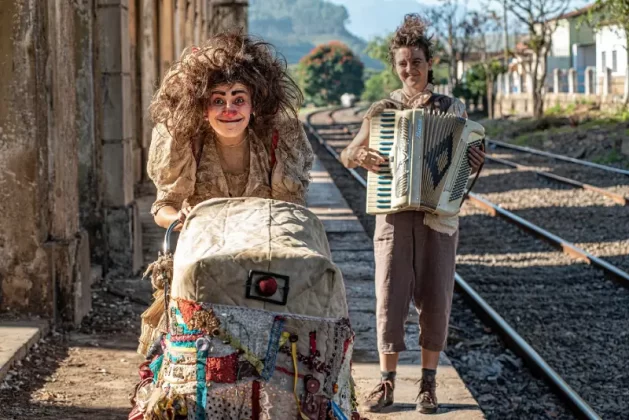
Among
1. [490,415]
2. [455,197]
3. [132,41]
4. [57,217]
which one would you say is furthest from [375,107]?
[132,41]

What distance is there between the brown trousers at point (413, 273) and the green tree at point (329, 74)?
87.9 metres

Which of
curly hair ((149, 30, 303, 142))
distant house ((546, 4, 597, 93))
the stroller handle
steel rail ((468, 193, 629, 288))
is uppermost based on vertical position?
distant house ((546, 4, 597, 93))

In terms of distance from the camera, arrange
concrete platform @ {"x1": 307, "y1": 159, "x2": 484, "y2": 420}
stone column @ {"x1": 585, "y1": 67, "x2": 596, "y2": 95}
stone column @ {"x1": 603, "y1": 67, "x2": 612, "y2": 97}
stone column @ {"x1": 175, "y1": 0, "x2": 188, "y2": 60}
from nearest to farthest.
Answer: concrete platform @ {"x1": 307, "y1": 159, "x2": 484, "y2": 420} → stone column @ {"x1": 175, "y1": 0, "x2": 188, "y2": 60} → stone column @ {"x1": 603, "y1": 67, "x2": 612, "y2": 97} → stone column @ {"x1": 585, "y1": 67, "x2": 596, "y2": 95}

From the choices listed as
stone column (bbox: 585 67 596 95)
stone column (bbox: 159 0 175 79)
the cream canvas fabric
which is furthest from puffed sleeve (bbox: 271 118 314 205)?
stone column (bbox: 585 67 596 95)

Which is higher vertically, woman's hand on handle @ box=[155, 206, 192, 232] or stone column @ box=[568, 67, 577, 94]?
stone column @ box=[568, 67, 577, 94]

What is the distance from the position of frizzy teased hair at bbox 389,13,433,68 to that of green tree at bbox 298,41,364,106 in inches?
3459

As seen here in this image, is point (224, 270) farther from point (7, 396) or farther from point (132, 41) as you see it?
point (132, 41)

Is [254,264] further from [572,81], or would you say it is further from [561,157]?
[572,81]

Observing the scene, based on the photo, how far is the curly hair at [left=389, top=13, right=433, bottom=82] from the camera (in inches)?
234

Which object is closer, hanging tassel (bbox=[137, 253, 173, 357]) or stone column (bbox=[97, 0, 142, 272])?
hanging tassel (bbox=[137, 253, 173, 357])

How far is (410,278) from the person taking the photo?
20.1ft

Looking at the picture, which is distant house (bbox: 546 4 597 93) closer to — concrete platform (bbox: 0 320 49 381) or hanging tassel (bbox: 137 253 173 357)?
concrete platform (bbox: 0 320 49 381)

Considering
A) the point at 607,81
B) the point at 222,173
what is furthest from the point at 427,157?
the point at 607,81

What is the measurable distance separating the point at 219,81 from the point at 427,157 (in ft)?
5.73
